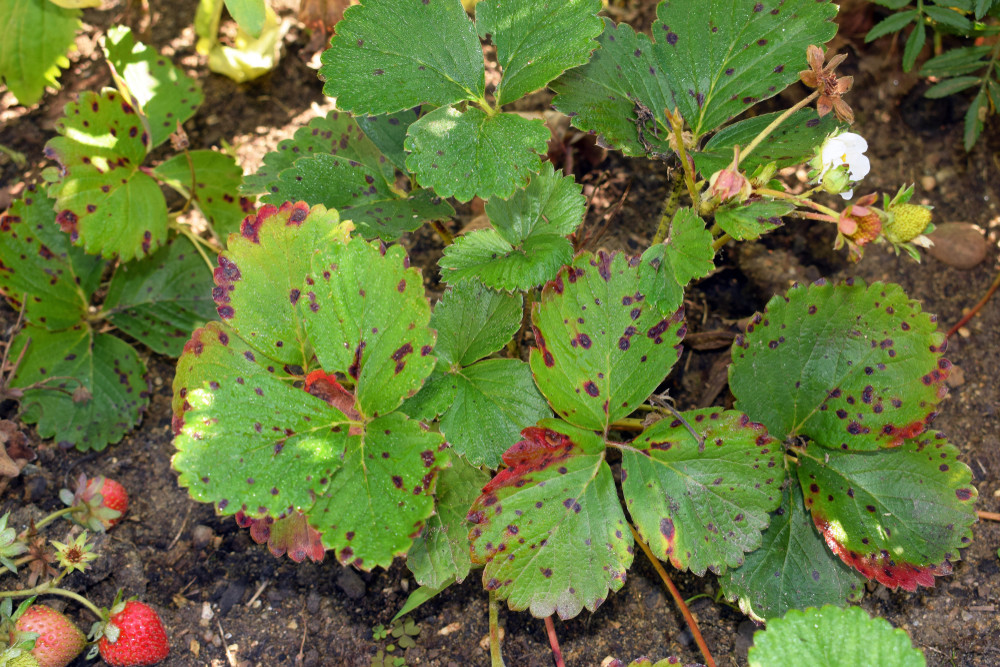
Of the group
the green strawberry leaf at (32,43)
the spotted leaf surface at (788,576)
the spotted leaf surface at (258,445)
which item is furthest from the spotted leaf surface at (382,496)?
the green strawberry leaf at (32,43)

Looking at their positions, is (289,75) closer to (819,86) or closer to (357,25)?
(357,25)

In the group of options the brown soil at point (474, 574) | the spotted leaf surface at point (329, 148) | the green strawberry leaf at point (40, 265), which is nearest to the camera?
the brown soil at point (474, 574)

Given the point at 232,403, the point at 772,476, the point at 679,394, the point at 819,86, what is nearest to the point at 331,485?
the point at 232,403

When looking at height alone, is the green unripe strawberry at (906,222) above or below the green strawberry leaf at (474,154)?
below

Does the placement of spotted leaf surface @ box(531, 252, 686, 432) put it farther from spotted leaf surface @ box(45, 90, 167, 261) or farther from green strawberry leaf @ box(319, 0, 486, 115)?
spotted leaf surface @ box(45, 90, 167, 261)

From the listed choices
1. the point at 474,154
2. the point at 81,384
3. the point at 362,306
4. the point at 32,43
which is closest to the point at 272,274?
the point at 362,306

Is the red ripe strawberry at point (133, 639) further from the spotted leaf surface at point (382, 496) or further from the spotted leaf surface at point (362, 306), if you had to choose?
the spotted leaf surface at point (362, 306)

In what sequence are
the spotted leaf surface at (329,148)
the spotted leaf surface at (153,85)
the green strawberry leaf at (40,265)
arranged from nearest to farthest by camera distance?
the spotted leaf surface at (329,148), the green strawberry leaf at (40,265), the spotted leaf surface at (153,85)

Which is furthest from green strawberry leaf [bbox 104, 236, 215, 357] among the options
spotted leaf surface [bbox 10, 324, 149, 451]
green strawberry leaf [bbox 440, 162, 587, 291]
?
green strawberry leaf [bbox 440, 162, 587, 291]

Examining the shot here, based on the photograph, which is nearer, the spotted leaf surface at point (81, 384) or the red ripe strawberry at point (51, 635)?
the red ripe strawberry at point (51, 635)
